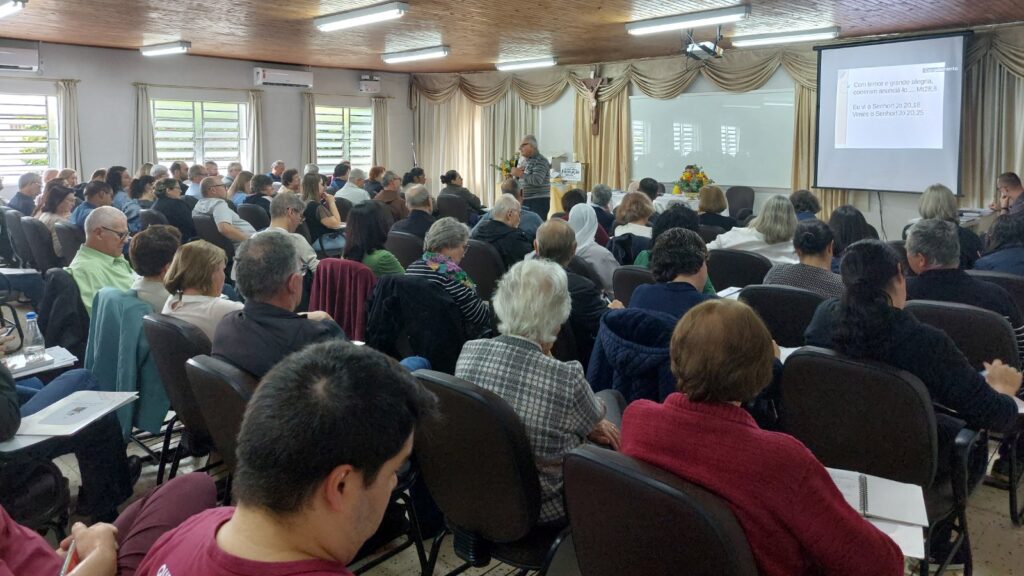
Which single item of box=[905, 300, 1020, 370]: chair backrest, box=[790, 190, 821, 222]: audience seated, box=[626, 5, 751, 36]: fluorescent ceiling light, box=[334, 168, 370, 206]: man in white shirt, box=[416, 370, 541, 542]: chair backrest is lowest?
box=[416, 370, 541, 542]: chair backrest

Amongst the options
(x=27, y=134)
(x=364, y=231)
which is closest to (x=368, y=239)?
(x=364, y=231)

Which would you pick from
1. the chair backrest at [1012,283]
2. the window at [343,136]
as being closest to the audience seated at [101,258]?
the chair backrest at [1012,283]

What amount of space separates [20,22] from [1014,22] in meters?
9.79

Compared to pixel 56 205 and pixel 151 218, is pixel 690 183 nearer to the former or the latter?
pixel 151 218

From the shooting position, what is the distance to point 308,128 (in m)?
12.0

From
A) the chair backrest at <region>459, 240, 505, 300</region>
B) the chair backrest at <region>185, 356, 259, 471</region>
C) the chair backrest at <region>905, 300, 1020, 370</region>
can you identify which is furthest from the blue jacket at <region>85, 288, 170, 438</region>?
the chair backrest at <region>905, 300, 1020, 370</region>

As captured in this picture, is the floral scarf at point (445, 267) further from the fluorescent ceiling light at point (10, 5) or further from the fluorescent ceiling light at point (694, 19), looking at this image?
the fluorescent ceiling light at point (10, 5)

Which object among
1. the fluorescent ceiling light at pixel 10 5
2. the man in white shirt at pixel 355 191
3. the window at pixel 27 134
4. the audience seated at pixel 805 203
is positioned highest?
the fluorescent ceiling light at pixel 10 5

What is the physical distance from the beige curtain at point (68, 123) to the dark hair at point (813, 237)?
31.1ft

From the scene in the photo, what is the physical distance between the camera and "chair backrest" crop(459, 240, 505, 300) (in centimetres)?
477

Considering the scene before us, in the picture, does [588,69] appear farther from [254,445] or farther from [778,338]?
[254,445]

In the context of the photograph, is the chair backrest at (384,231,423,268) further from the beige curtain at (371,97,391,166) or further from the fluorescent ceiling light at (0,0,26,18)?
the beige curtain at (371,97,391,166)

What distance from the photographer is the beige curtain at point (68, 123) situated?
9.59m

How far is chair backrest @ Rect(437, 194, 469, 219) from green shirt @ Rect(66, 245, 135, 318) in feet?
13.4
